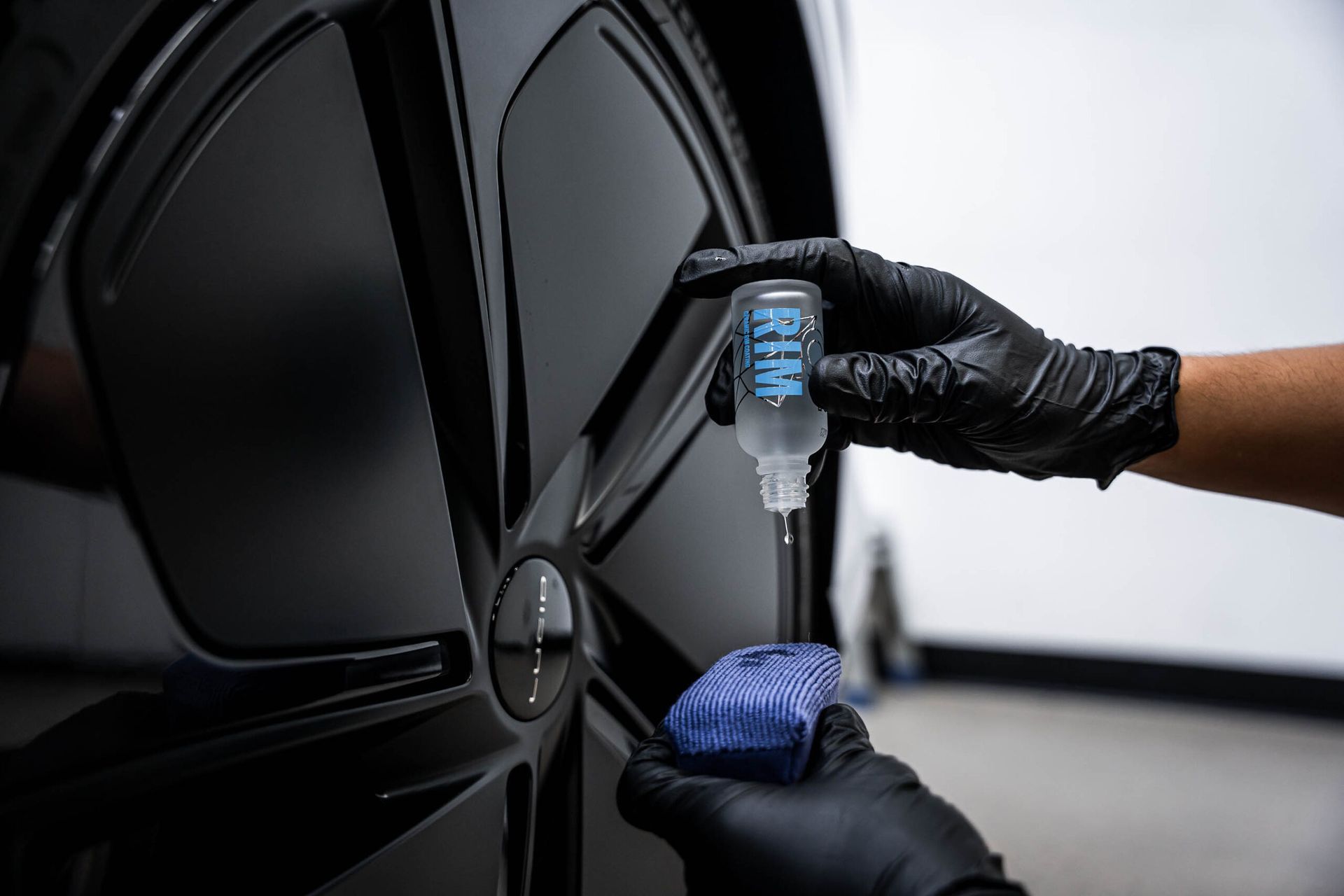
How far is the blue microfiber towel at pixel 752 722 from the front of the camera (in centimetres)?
62

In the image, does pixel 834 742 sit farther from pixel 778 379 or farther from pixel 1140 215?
pixel 1140 215

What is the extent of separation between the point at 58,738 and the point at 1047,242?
2179 millimetres

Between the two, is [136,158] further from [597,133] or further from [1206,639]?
[1206,639]

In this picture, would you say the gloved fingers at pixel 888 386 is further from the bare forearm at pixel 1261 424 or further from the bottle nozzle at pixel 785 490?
the bare forearm at pixel 1261 424

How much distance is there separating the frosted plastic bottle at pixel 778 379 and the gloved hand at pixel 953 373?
3cm

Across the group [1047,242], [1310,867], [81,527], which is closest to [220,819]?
[81,527]

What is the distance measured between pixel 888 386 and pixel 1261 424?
1.72 ft

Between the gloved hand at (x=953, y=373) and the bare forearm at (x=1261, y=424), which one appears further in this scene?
the bare forearm at (x=1261, y=424)

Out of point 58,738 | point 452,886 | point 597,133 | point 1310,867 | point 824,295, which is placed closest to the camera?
point 58,738

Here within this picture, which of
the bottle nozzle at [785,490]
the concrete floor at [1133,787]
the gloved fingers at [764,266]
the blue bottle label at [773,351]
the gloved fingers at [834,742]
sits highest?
the gloved fingers at [764,266]

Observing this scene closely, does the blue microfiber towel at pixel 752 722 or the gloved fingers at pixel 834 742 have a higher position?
the blue microfiber towel at pixel 752 722

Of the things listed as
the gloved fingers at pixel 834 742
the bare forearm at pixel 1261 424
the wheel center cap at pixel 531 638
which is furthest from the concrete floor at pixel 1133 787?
the wheel center cap at pixel 531 638

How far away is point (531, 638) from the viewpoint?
0.71m

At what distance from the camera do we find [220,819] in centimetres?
50
